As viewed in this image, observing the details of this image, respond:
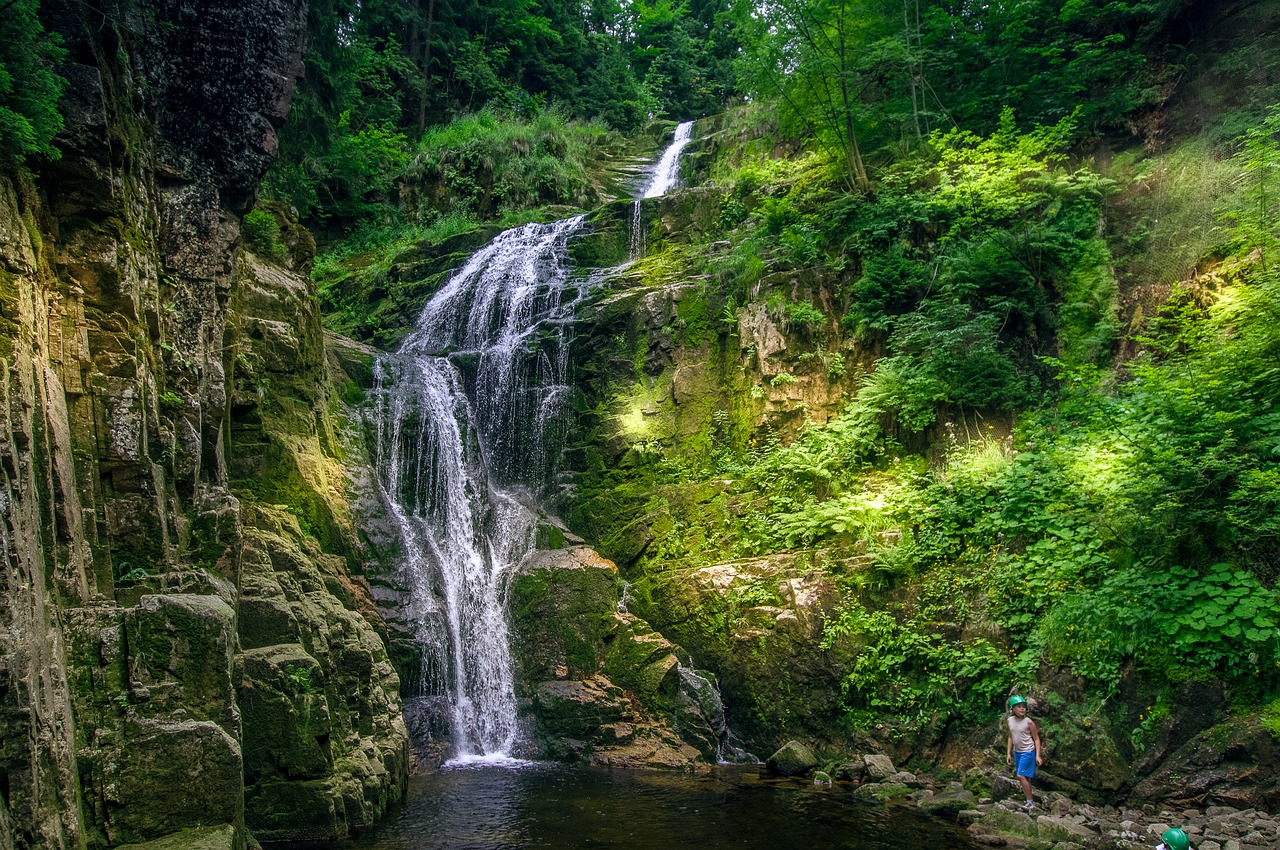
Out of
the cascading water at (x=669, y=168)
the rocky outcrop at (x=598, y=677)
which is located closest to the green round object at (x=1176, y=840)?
the rocky outcrop at (x=598, y=677)

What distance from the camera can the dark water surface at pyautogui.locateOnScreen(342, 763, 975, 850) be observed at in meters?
7.84

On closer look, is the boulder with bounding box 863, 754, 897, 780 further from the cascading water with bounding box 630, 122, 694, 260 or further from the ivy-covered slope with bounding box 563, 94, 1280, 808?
the cascading water with bounding box 630, 122, 694, 260

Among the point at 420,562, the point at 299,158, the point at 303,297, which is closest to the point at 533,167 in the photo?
the point at 299,158

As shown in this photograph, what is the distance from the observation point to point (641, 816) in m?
8.77

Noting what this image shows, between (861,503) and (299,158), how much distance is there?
15.1 meters

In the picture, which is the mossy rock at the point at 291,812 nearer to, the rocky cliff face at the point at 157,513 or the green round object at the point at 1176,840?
the rocky cliff face at the point at 157,513

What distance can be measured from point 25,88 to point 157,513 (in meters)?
3.54

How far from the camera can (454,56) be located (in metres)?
32.0

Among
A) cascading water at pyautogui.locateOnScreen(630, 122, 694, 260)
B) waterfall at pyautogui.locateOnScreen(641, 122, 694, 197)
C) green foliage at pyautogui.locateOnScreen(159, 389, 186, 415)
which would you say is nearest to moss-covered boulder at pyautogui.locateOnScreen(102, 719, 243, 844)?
green foliage at pyautogui.locateOnScreen(159, 389, 186, 415)

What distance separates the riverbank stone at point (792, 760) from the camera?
415 inches

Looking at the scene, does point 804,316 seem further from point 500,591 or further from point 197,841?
point 197,841

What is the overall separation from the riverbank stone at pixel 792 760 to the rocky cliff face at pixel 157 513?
4.99m

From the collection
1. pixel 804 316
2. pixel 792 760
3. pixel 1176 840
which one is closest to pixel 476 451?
pixel 804 316

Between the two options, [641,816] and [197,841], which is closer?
[197,841]
